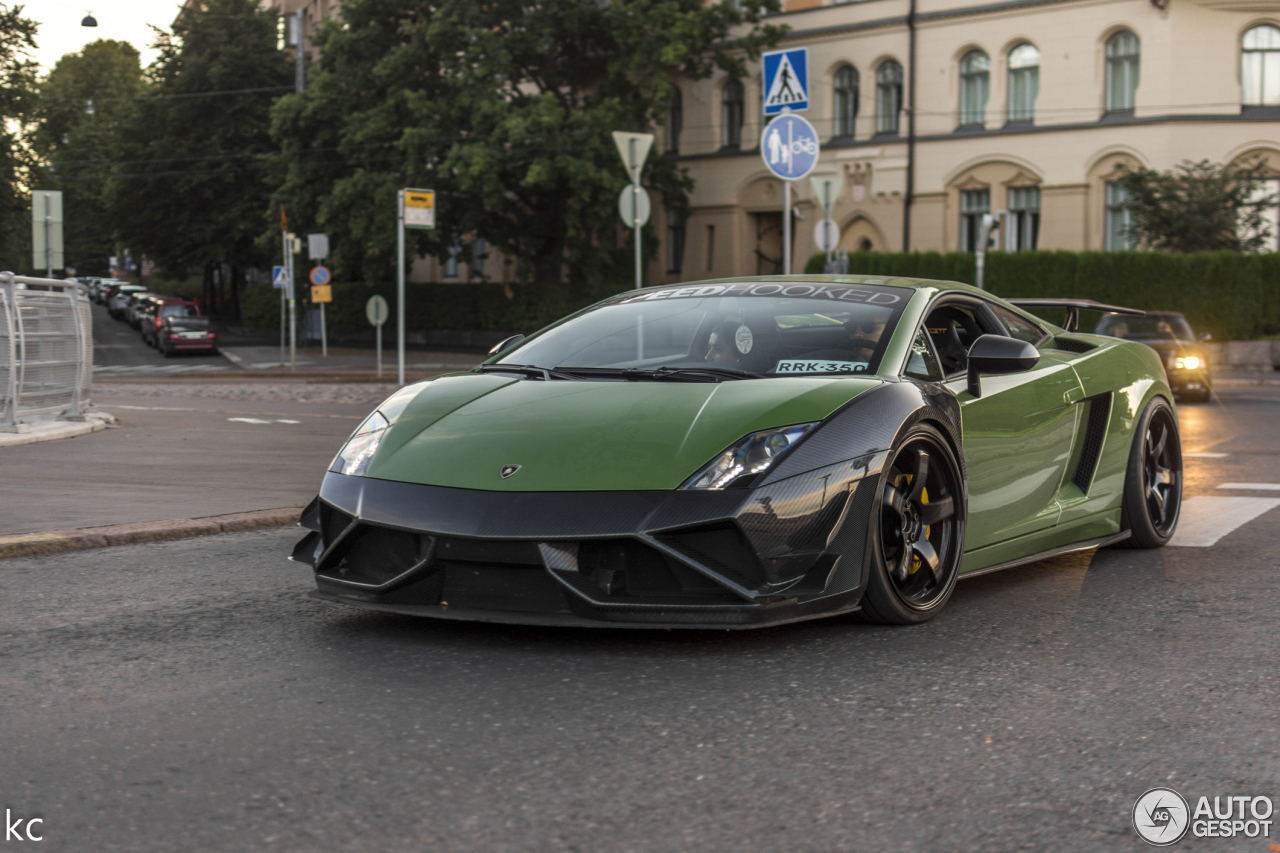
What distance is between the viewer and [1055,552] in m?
6.36

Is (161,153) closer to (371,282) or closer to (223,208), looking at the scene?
(223,208)

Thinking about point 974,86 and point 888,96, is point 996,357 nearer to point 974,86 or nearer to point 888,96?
point 974,86

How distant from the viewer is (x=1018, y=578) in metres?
6.43

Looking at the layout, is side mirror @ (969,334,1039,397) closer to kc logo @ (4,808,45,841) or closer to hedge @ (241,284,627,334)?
kc logo @ (4,808,45,841)

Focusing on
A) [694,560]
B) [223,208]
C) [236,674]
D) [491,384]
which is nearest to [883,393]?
[694,560]

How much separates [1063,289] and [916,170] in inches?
356

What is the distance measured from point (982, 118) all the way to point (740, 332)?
3769 centimetres

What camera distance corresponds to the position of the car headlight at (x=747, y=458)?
184 inches

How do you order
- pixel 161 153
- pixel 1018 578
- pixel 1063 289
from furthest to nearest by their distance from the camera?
pixel 161 153
pixel 1063 289
pixel 1018 578

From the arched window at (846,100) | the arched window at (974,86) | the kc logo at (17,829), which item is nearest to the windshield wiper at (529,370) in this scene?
the kc logo at (17,829)

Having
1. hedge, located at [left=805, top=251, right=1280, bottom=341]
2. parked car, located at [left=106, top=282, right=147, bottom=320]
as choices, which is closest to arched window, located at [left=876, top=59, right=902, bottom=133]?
hedge, located at [left=805, top=251, right=1280, bottom=341]

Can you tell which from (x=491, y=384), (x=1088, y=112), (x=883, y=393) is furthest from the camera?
(x=1088, y=112)

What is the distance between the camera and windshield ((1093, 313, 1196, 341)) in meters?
22.2

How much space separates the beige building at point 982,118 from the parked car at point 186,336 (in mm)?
15673
